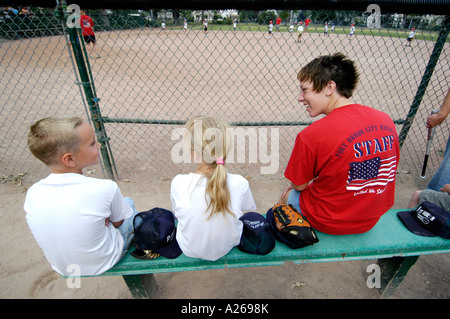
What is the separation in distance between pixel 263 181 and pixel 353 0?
219 cm

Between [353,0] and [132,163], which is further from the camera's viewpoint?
[132,163]

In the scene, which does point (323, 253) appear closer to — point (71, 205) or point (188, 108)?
point (71, 205)

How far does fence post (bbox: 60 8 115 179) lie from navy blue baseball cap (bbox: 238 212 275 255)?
2.11 meters

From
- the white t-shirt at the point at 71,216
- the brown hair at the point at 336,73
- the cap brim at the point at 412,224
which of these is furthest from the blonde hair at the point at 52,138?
the cap brim at the point at 412,224

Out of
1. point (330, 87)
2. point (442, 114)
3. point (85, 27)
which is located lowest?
point (442, 114)

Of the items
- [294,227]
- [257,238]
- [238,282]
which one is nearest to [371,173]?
[294,227]

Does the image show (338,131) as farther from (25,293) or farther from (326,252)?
(25,293)

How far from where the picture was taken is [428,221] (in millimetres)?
1814

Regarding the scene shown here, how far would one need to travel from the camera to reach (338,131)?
4.83ft

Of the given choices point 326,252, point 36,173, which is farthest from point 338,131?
point 36,173

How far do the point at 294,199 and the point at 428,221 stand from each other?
0.92 metres

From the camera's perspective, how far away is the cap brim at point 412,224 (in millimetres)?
1819
